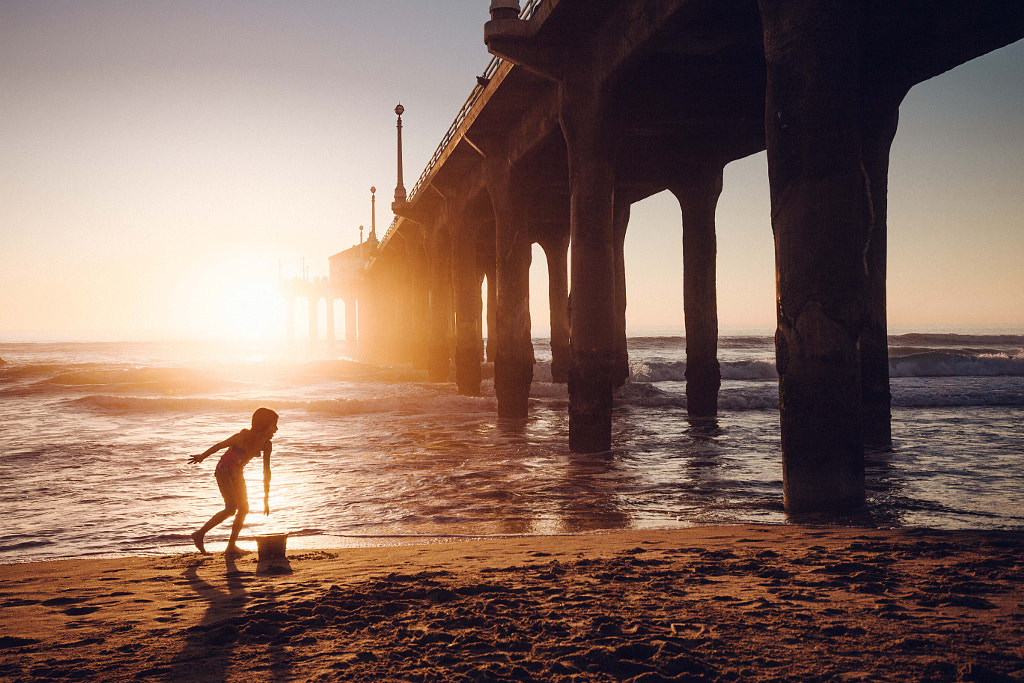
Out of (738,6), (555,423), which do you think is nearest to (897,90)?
(738,6)

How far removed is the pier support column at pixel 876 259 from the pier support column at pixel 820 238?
4.59 meters

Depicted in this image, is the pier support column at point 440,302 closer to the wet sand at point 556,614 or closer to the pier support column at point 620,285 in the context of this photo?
the pier support column at point 620,285

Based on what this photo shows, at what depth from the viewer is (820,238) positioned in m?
6.04

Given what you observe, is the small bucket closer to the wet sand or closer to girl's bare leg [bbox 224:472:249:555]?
the wet sand

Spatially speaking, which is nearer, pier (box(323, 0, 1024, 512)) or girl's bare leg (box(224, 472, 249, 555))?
girl's bare leg (box(224, 472, 249, 555))

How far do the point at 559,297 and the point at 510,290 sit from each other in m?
10.5

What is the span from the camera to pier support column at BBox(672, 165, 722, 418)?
1468cm

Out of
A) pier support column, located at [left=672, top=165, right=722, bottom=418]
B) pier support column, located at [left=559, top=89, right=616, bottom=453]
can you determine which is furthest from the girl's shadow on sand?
pier support column, located at [left=672, top=165, right=722, bottom=418]

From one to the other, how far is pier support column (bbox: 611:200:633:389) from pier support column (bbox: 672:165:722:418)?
4477mm

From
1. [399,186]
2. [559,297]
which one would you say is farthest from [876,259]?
[399,186]

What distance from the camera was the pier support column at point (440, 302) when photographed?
989 inches

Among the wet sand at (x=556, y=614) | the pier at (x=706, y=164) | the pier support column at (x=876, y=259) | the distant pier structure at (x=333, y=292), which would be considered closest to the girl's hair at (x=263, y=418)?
the wet sand at (x=556, y=614)

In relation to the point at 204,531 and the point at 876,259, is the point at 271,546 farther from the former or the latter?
the point at 876,259

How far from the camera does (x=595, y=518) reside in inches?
279
